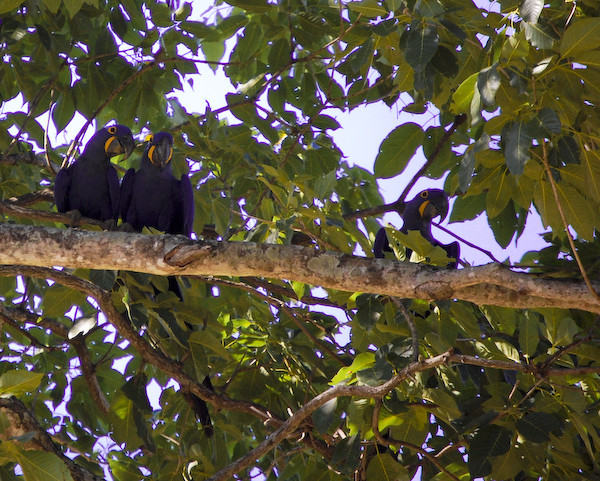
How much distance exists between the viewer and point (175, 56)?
13.6 ft

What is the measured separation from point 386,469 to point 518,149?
1.36 m

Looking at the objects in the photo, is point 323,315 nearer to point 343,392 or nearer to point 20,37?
point 343,392

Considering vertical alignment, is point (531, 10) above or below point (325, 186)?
above

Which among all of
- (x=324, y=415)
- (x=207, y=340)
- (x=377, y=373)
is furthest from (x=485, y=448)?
(x=207, y=340)

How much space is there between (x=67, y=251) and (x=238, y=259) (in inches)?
25.4

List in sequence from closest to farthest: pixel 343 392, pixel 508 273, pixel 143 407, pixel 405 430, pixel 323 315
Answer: pixel 508 273 → pixel 343 392 → pixel 405 430 → pixel 143 407 → pixel 323 315

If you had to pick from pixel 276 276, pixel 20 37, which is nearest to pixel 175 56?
pixel 20 37

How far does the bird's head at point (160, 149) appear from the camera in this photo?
4.21 meters

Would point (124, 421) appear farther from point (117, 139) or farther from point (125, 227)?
point (117, 139)

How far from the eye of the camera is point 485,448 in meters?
2.51

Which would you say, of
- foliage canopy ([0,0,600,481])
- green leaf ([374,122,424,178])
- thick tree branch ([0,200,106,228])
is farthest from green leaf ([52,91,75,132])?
green leaf ([374,122,424,178])

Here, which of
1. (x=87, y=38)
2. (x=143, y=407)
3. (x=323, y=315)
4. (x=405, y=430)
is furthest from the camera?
(x=87, y=38)

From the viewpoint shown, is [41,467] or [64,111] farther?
[64,111]

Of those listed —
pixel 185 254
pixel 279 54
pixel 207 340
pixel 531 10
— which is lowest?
pixel 207 340
